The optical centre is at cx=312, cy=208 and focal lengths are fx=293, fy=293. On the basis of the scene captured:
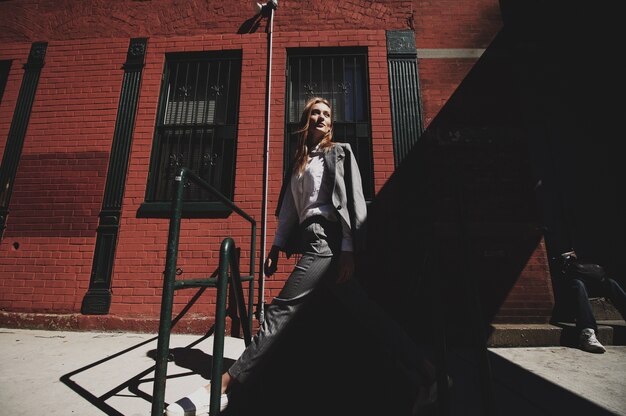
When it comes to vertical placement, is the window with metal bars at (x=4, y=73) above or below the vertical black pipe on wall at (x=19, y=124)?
above

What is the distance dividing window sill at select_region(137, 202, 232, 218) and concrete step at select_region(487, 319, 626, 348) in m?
3.20

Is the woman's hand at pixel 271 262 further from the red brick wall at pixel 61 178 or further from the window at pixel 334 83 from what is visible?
the red brick wall at pixel 61 178

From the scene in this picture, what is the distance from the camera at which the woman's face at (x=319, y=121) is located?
1959 mm

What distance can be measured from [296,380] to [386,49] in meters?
4.04

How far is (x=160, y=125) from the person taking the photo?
395cm

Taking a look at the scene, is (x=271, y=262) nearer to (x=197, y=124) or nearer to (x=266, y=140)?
(x=266, y=140)

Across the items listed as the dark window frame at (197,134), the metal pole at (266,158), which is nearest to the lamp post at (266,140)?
the metal pole at (266,158)

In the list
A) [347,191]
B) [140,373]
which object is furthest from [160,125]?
[347,191]

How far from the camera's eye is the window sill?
3.53 metres

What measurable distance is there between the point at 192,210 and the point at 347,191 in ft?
8.01

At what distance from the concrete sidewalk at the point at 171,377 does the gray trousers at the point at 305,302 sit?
556 millimetres

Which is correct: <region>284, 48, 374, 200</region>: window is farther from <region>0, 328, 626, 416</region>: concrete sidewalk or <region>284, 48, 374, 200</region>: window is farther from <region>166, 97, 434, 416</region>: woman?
<region>0, 328, 626, 416</region>: concrete sidewalk

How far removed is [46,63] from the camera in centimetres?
416

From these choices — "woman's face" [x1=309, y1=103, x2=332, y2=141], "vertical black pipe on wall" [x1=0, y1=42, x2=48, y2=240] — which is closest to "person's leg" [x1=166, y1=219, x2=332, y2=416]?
"woman's face" [x1=309, y1=103, x2=332, y2=141]
